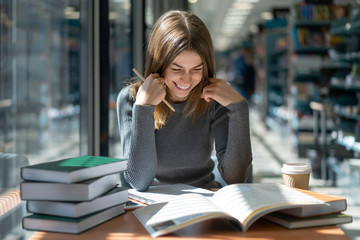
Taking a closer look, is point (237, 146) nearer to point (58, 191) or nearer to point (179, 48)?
point (179, 48)

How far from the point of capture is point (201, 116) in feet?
5.11

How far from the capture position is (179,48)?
4.46 ft

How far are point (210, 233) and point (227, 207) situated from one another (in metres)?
0.09

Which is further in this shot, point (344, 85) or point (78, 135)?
point (344, 85)

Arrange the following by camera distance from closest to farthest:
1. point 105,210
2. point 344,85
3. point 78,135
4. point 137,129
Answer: point 105,210 → point 137,129 → point 78,135 → point 344,85

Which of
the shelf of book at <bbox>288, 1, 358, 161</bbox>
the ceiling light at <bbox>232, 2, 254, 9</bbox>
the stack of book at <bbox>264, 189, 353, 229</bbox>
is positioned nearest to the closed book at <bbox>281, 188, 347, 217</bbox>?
the stack of book at <bbox>264, 189, 353, 229</bbox>

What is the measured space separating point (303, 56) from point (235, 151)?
16.5ft

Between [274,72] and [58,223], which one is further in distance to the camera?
[274,72]

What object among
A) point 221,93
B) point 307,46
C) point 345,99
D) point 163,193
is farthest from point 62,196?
point 307,46

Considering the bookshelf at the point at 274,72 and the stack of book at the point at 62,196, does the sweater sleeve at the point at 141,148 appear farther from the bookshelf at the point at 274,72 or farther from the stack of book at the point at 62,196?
the bookshelf at the point at 274,72

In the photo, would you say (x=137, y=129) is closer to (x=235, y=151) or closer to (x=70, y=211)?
(x=235, y=151)

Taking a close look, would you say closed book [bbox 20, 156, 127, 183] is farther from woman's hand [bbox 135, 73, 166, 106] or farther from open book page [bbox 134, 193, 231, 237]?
woman's hand [bbox 135, 73, 166, 106]

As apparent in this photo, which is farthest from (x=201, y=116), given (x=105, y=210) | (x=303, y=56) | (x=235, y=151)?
(x=303, y=56)

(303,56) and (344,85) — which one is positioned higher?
(303,56)
